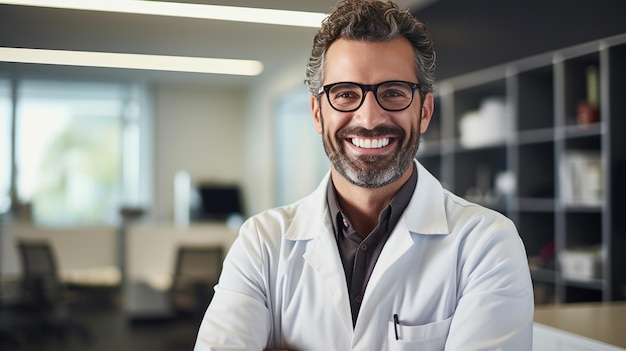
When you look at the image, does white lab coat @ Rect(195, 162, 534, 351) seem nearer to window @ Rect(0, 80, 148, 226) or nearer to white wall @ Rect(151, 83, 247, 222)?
white wall @ Rect(151, 83, 247, 222)

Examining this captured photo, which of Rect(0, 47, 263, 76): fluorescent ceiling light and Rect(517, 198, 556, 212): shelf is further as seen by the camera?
Rect(517, 198, 556, 212): shelf

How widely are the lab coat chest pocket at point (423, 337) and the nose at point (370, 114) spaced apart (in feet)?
1.51

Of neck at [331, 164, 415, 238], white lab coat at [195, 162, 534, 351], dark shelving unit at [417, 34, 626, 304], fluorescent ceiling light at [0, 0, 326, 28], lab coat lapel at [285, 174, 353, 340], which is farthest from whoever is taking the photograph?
dark shelving unit at [417, 34, 626, 304]

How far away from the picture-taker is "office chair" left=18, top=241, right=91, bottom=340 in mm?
2123

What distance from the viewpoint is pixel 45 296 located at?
87.8 inches

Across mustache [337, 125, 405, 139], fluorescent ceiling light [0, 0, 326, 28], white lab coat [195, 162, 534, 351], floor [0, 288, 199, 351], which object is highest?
fluorescent ceiling light [0, 0, 326, 28]

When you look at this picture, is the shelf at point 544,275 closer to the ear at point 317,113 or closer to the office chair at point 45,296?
the ear at point 317,113

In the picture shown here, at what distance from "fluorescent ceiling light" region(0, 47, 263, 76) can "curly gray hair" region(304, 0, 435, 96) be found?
0.58 metres

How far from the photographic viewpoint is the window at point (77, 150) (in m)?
2.11

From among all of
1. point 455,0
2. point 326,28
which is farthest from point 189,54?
point 455,0

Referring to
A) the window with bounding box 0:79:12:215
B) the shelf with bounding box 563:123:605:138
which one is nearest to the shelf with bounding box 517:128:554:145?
the shelf with bounding box 563:123:605:138

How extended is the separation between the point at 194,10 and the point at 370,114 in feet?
2.70

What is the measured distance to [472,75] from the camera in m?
3.60

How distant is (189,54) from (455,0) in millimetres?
1595
